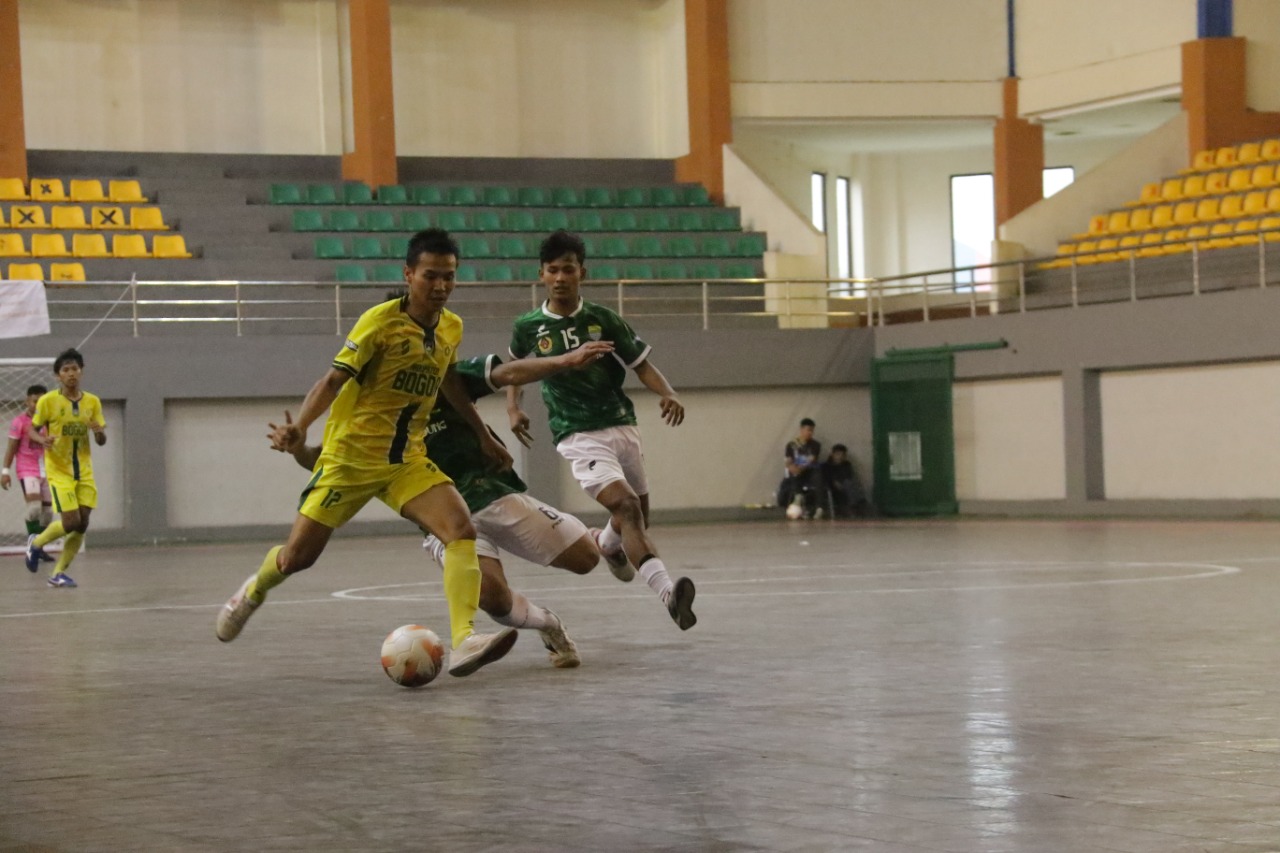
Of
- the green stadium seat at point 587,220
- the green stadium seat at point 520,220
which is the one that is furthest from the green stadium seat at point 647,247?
the green stadium seat at point 520,220

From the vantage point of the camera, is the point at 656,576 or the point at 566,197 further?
the point at 566,197

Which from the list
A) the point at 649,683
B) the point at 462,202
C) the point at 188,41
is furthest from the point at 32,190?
the point at 649,683

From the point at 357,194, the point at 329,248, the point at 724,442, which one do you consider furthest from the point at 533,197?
the point at 724,442

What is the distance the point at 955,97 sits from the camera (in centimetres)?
3334

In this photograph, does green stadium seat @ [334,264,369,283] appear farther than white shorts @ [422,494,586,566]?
Yes

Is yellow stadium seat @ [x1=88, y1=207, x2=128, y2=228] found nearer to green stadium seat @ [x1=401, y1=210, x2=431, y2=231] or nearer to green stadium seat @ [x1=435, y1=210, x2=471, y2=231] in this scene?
green stadium seat @ [x1=401, y1=210, x2=431, y2=231]

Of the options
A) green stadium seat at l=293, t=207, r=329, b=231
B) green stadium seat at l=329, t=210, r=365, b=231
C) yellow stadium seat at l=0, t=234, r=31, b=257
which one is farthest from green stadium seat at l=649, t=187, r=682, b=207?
yellow stadium seat at l=0, t=234, r=31, b=257

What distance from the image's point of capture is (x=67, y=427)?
1569 cm

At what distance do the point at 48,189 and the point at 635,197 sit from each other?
1024cm

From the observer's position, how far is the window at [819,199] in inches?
1425

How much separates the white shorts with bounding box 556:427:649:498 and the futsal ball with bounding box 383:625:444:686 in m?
2.22

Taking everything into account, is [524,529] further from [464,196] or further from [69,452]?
[464,196]

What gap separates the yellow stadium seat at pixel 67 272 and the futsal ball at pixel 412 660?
812 inches

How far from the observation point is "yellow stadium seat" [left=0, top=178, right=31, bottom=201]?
1134 inches
